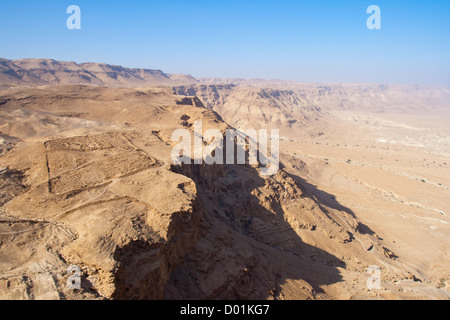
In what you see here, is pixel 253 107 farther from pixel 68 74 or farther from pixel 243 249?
pixel 243 249

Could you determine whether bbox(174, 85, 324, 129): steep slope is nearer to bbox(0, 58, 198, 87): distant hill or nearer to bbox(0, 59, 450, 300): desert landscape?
bbox(0, 58, 198, 87): distant hill

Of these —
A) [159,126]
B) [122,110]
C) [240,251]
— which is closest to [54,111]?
A: [122,110]

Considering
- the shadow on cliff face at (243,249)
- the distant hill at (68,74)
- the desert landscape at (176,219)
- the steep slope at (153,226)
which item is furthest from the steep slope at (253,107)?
the shadow on cliff face at (243,249)

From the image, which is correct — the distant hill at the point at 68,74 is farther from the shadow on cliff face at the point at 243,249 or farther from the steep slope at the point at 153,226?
the shadow on cliff face at the point at 243,249

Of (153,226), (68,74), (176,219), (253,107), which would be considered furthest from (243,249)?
(68,74)

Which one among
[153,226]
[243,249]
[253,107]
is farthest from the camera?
[253,107]

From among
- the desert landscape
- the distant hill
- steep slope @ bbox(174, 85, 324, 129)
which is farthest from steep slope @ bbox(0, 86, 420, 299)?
the distant hill
